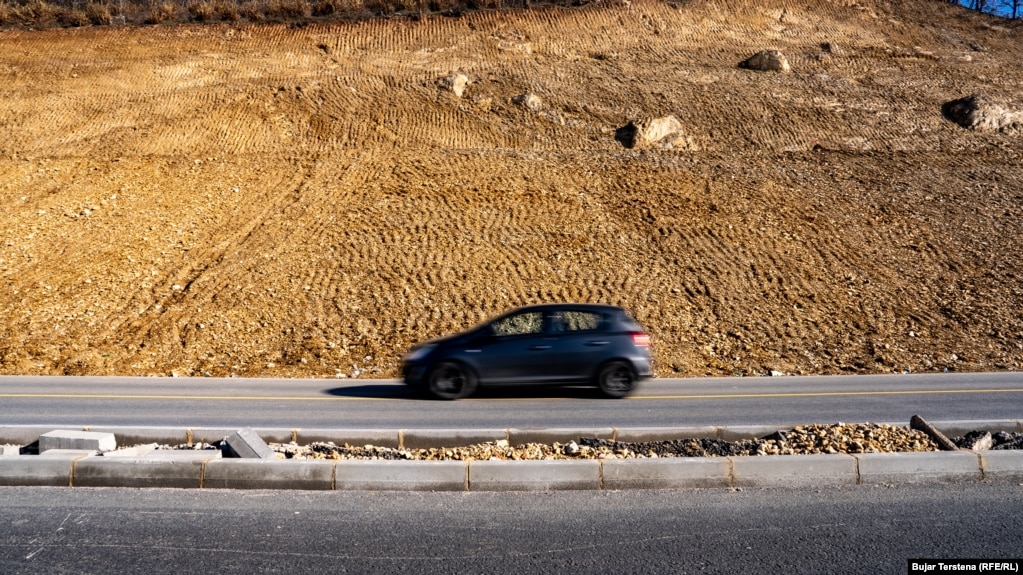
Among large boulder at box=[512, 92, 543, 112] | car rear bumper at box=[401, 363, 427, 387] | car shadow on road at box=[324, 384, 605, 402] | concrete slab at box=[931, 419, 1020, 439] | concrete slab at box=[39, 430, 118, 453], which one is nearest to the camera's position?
concrete slab at box=[39, 430, 118, 453]

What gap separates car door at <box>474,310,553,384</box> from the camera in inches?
507

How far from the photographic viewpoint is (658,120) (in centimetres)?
3080

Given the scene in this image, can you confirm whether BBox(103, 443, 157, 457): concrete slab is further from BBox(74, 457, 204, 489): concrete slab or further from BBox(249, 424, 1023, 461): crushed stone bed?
BBox(249, 424, 1023, 461): crushed stone bed

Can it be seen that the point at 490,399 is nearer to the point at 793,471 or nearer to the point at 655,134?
the point at 793,471

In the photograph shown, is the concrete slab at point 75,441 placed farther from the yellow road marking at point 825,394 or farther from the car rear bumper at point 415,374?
the yellow road marking at point 825,394

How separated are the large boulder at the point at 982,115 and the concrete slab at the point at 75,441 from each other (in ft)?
110

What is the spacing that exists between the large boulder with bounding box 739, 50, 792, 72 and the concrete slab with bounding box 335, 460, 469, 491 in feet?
108

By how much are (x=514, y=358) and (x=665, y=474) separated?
5.63 metres

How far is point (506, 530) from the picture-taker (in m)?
6.36

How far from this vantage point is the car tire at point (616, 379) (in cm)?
1303

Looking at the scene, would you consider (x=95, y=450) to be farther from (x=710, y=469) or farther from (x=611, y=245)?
(x=611, y=245)

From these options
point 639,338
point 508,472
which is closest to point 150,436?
point 508,472

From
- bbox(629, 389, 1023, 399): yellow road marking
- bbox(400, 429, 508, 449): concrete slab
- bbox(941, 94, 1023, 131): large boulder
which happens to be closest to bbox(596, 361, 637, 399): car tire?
bbox(629, 389, 1023, 399): yellow road marking

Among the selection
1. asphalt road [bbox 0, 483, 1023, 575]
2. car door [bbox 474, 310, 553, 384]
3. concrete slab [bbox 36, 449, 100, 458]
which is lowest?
asphalt road [bbox 0, 483, 1023, 575]
